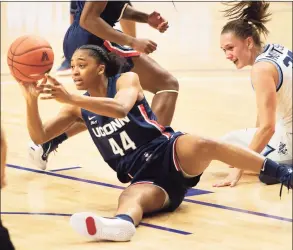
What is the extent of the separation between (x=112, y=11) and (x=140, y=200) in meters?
1.43

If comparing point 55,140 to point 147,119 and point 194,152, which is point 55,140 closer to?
point 147,119

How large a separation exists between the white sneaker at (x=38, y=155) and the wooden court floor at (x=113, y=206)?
6 centimetres

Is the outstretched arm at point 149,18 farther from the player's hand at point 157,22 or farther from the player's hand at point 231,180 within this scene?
the player's hand at point 231,180

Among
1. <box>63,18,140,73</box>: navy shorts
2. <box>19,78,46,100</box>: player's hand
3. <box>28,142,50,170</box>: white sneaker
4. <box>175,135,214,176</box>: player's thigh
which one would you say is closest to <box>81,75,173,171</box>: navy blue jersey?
<box>175,135,214,176</box>: player's thigh

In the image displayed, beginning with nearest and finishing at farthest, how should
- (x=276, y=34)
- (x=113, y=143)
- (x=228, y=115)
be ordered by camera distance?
(x=113, y=143) → (x=228, y=115) → (x=276, y=34)

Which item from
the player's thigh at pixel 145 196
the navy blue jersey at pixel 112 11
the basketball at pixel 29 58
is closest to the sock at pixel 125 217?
the player's thigh at pixel 145 196

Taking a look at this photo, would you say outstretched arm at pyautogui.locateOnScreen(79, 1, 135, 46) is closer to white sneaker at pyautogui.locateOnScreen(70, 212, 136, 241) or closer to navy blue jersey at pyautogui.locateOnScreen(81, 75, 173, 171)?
navy blue jersey at pyautogui.locateOnScreen(81, 75, 173, 171)

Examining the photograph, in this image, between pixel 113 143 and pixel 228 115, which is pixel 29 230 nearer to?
pixel 113 143

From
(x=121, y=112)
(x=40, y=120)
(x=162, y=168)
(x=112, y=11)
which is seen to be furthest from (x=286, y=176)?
(x=112, y=11)

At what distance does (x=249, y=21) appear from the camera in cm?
468

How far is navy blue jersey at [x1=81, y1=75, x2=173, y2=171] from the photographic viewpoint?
13.3 feet

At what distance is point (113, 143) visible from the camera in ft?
13.4

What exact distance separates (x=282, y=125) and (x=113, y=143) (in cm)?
125

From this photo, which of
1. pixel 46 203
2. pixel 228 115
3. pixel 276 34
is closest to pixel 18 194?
pixel 46 203
